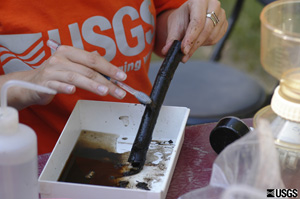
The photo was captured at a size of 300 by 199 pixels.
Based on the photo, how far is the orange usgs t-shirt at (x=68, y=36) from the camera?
3.58ft

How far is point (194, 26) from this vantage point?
113cm

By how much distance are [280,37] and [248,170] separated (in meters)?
0.27

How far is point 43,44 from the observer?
1.12 meters

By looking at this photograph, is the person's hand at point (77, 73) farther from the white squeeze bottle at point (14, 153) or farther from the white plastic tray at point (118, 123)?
the white squeeze bottle at point (14, 153)

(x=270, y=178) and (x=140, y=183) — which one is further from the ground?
(x=270, y=178)

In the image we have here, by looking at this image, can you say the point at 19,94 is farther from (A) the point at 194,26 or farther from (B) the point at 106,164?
(A) the point at 194,26

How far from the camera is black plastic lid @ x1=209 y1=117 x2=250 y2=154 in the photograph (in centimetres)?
94

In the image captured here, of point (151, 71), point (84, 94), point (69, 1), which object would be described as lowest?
point (151, 71)

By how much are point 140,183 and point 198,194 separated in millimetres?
149

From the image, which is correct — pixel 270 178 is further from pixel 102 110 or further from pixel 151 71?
pixel 151 71

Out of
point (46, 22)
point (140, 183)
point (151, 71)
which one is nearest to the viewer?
point (140, 183)

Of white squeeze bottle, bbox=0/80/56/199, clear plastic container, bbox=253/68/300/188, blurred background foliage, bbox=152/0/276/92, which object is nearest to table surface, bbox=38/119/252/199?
clear plastic container, bbox=253/68/300/188

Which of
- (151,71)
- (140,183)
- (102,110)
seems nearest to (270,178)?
(140,183)

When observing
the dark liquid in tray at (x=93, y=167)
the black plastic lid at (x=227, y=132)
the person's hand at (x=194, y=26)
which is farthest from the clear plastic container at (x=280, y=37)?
the dark liquid in tray at (x=93, y=167)
